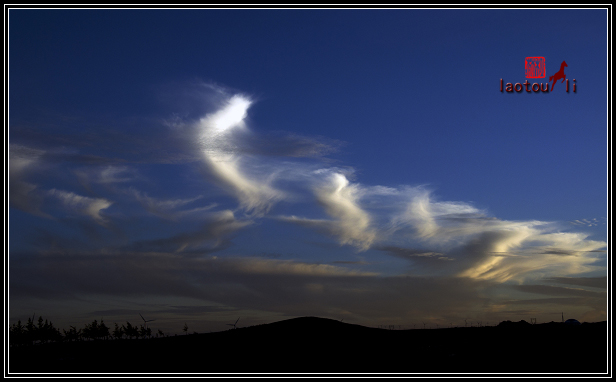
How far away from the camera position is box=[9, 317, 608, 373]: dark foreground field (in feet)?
262

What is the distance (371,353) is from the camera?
92875mm

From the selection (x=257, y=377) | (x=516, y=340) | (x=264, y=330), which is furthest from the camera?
(x=264, y=330)

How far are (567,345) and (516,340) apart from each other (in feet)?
30.5

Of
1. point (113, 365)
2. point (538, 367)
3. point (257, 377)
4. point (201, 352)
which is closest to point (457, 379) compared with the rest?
point (538, 367)

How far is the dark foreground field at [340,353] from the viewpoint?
262 feet

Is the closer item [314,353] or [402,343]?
[314,353]

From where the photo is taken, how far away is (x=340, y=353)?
9388 centimetres

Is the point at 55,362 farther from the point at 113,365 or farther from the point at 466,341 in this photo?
the point at 466,341

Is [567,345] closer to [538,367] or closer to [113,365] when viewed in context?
[538,367]
